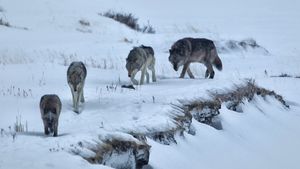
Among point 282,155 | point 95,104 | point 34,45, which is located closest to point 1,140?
point 95,104

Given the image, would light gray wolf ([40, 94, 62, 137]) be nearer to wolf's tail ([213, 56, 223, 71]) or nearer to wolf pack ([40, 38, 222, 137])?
wolf pack ([40, 38, 222, 137])

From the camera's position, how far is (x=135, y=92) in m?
11.6

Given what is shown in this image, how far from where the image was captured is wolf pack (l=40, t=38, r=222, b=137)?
7.93m

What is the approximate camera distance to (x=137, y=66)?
12.9m

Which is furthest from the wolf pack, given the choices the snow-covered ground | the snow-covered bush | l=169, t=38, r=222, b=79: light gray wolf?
the snow-covered bush

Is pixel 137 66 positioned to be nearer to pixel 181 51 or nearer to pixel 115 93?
pixel 115 93

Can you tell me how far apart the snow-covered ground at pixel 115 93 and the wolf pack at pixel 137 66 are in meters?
0.26

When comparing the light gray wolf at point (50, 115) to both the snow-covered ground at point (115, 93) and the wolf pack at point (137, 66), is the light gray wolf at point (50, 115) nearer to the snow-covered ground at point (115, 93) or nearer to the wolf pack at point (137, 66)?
the wolf pack at point (137, 66)

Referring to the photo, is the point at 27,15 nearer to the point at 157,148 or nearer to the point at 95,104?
the point at 95,104

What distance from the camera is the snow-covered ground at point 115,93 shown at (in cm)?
844

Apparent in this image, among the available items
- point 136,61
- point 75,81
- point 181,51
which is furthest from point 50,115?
point 181,51

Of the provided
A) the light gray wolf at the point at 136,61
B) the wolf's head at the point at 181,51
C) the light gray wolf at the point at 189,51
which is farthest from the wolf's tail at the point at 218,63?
the light gray wolf at the point at 136,61

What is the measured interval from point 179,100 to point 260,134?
1.94 meters

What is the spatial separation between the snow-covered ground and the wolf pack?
26 centimetres
